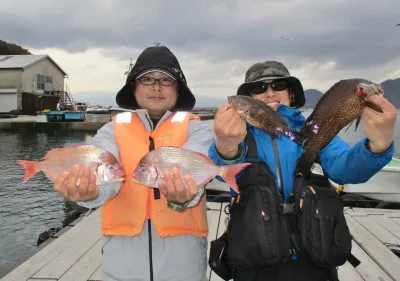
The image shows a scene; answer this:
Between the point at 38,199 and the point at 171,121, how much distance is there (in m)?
13.9

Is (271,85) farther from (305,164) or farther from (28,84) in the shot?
(28,84)

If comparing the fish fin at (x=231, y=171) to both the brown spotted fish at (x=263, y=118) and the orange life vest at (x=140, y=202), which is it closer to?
the brown spotted fish at (x=263, y=118)

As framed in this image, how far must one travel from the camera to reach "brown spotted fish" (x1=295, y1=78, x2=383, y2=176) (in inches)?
93.7

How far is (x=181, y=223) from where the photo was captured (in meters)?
2.83

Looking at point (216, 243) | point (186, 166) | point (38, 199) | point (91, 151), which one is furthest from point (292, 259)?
point (38, 199)

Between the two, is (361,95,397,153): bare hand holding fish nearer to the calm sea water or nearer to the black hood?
the black hood

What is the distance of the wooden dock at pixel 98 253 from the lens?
4.57m

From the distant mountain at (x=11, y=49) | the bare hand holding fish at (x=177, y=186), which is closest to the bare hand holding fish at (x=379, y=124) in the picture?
the bare hand holding fish at (x=177, y=186)

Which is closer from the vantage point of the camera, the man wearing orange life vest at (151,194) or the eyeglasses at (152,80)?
the man wearing orange life vest at (151,194)

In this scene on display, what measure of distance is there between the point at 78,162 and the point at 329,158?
84.9 inches

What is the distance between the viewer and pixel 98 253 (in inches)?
207

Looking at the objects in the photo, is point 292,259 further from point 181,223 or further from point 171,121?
point 171,121

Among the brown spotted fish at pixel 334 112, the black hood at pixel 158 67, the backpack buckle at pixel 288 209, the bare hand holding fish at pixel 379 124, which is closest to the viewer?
the bare hand holding fish at pixel 379 124

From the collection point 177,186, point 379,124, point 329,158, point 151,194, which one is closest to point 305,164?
point 329,158
